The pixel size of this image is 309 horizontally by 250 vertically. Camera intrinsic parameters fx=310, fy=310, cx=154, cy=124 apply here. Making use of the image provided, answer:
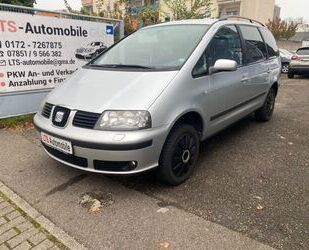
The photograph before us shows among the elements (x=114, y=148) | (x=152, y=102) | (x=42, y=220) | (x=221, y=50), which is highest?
(x=221, y=50)

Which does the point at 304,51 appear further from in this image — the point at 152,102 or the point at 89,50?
the point at 152,102

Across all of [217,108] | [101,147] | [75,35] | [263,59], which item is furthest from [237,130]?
[75,35]

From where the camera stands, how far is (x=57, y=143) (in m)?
3.13

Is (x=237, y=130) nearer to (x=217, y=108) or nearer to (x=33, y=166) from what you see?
(x=217, y=108)

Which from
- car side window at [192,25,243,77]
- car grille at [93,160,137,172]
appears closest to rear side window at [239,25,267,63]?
car side window at [192,25,243,77]

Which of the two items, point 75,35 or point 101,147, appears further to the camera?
point 75,35

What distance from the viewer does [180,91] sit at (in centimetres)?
319

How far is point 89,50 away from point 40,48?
1.22 metres

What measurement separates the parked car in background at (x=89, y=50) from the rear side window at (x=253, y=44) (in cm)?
308

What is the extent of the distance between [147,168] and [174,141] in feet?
1.33

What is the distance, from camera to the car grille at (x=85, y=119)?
115 inches

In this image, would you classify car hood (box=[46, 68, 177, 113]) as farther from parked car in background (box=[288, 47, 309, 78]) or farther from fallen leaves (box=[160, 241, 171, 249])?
parked car in background (box=[288, 47, 309, 78])

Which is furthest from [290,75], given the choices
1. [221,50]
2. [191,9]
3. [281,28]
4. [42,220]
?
[281,28]

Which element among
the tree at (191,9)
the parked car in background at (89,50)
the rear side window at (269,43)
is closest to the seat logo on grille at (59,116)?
the parked car in background at (89,50)
